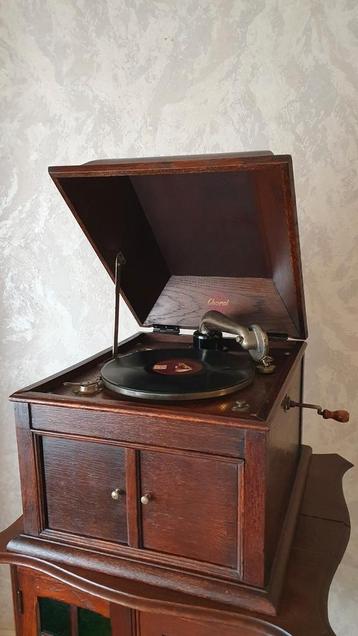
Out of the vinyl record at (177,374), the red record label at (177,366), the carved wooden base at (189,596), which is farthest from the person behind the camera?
the red record label at (177,366)

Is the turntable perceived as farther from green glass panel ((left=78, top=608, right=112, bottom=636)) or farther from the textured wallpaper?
the textured wallpaper

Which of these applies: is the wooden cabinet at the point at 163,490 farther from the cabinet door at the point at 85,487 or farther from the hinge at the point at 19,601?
the hinge at the point at 19,601

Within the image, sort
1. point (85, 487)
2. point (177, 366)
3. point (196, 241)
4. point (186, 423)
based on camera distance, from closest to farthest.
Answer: point (186, 423)
point (85, 487)
point (177, 366)
point (196, 241)

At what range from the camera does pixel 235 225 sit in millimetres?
1157

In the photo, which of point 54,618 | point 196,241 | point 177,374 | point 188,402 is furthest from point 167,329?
point 54,618

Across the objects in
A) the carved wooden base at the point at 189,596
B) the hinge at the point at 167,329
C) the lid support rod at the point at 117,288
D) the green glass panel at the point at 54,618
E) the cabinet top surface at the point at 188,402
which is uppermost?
the lid support rod at the point at 117,288

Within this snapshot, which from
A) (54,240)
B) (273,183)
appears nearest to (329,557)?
(273,183)

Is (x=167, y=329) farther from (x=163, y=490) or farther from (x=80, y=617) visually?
(x=80, y=617)

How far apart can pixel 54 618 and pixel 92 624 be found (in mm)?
A: 87

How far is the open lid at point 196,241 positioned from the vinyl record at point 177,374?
0.16 meters

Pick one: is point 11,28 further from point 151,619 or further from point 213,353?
point 151,619

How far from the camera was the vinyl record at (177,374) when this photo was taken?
0.87 meters

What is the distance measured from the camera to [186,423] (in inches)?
31.0

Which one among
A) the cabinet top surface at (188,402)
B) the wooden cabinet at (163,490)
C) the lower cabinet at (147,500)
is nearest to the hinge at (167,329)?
the cabinet top surface at (188,402)
